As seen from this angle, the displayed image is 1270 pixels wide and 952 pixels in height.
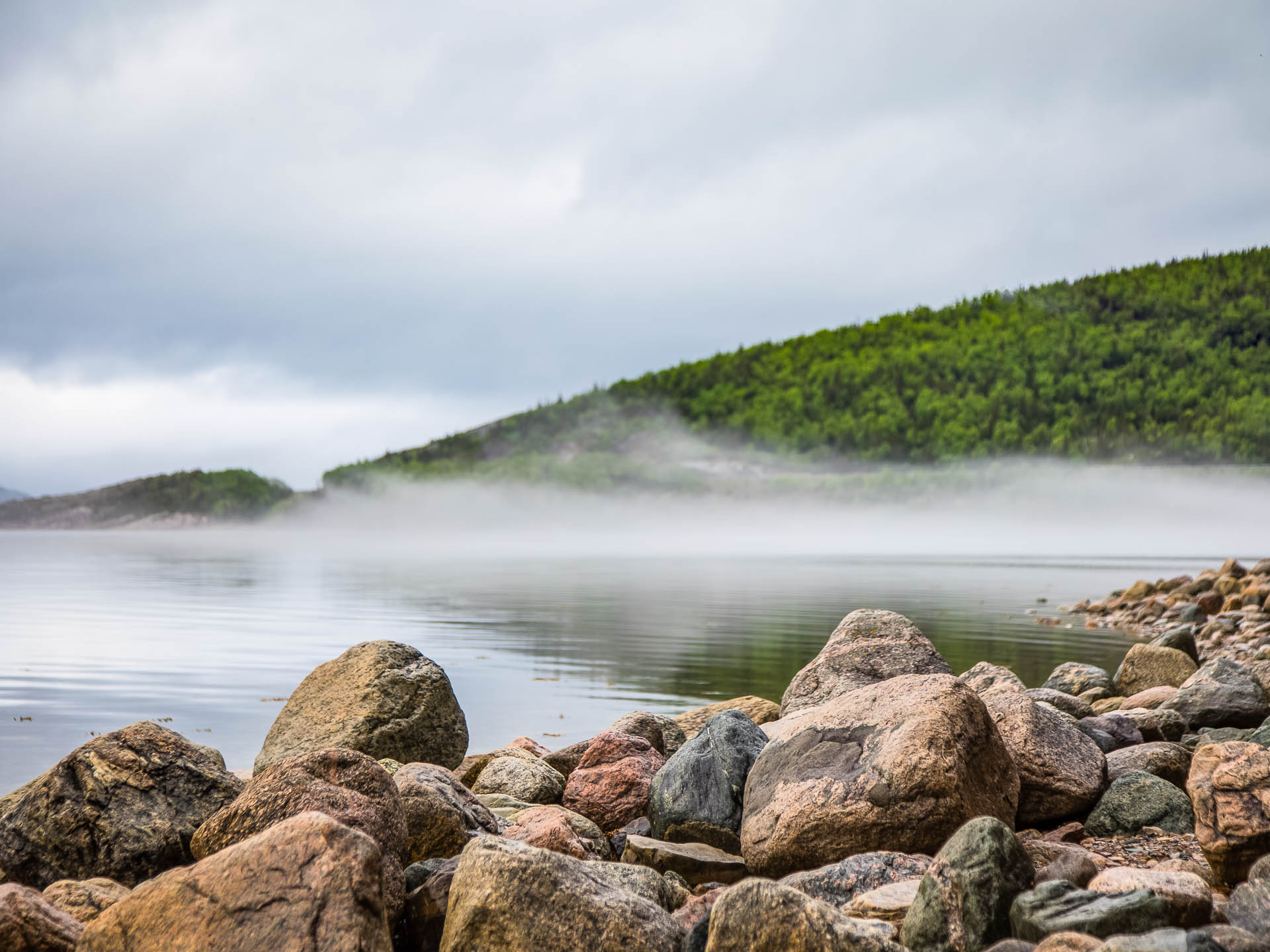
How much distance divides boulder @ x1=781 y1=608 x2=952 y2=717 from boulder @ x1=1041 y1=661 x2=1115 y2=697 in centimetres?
359

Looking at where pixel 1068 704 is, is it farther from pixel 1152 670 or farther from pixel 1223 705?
pixel 1152 670

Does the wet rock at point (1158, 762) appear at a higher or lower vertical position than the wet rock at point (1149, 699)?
higher

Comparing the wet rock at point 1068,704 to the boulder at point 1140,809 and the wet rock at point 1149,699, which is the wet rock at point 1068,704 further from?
the boulder at point 1140,809

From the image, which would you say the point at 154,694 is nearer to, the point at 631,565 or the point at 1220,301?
the point at 631,565

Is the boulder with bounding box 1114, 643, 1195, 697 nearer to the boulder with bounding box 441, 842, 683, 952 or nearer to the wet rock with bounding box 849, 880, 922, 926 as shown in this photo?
the wet rock with bounding box 849, 880, 922, 926

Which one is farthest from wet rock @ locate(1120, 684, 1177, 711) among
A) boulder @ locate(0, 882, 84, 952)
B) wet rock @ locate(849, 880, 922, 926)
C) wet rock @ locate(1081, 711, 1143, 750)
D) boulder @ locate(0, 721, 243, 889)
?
boulder @ locate(0, 882, 84, 952)

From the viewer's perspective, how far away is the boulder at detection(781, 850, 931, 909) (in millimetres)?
5508

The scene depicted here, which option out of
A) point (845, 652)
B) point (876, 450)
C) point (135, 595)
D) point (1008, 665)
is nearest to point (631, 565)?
point (135, 595)

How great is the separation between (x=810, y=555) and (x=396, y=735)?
86.3 m

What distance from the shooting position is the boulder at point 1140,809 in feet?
21.9

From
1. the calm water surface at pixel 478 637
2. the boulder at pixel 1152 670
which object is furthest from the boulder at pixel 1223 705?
the calm water surface at pixel 478 637

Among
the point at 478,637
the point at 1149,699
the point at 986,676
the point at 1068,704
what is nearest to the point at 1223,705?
the point at 1068,704

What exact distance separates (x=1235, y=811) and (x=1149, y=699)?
6.22m

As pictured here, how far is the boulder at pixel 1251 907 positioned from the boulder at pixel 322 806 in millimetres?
4083
